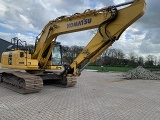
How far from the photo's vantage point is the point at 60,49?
12.8 metres

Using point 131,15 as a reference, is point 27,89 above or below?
below

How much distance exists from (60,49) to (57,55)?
0.41 m

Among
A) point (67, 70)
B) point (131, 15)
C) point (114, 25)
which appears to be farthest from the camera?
point (67, 70)

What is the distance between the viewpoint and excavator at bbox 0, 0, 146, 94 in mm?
8836

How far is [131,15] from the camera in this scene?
8375 millimetres

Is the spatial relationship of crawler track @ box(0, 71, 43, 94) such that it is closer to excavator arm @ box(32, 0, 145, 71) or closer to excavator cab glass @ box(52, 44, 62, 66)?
excavator arm @ box(32, 0, 145, 71)

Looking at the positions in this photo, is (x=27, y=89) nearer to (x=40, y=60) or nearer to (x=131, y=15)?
(x=40, y=60)

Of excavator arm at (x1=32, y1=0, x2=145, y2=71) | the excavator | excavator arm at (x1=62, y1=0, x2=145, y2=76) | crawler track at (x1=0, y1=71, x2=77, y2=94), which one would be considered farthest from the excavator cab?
excavator arm at (x1=62, y1=0, x2=145, y2=76)

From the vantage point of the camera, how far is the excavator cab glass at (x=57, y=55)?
12405mm

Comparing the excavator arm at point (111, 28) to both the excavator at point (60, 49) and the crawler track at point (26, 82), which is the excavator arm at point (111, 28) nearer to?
the excavator at point (60, 49)

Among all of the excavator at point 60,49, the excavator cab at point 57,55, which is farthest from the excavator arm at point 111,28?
the excavator cab at point 57,55

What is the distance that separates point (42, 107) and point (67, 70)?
11.9 ft

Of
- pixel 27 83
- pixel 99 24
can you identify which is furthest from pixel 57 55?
pixel 99 24

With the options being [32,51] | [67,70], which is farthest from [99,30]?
[32,51]
